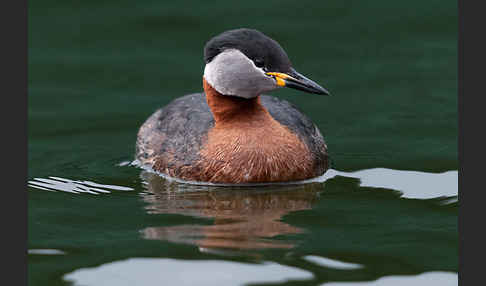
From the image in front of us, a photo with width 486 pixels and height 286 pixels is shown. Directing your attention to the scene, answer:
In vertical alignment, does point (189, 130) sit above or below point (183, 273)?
above

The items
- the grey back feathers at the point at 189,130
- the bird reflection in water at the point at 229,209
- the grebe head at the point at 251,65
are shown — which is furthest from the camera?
the grey back feathers at the point at 189,130

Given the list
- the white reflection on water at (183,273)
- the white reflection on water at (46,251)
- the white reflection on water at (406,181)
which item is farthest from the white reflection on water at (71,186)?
the white reflection on water at (183,273)

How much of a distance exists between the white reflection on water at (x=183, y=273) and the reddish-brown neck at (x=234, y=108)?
3280 millimetres

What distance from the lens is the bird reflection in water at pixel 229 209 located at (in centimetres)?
911

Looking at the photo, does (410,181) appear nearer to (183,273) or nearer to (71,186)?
(71,186)

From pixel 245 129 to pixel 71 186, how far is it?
6.92 feet

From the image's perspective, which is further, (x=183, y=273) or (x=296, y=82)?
(x=296, y=82)

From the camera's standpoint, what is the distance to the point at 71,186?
11406 millimetres

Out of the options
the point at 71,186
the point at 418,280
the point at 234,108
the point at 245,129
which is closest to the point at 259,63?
the point at 234,108

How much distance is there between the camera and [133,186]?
11.5 m

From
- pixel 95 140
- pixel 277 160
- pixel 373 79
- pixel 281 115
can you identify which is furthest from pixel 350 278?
pixel 373 79

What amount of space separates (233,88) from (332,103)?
3452 millimetres

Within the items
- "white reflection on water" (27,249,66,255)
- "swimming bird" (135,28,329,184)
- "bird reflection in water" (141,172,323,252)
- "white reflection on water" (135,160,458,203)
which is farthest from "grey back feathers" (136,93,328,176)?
"white reflection on water" (27,249,66,255)

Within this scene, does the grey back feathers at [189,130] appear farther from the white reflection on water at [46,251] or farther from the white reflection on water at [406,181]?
the white reflection on water at [46,251]
